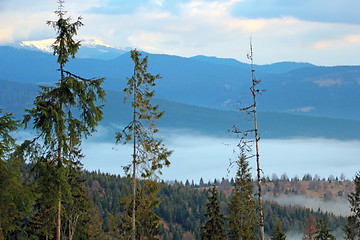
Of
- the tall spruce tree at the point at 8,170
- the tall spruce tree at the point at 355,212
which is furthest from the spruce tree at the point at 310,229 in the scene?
the tall spruce tree at the point at 8,170

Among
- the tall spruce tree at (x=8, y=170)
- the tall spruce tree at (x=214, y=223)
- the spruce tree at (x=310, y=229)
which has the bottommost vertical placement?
the spruce tree at (x=310, y=229)

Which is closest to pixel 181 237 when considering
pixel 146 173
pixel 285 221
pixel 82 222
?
pixel 285 221

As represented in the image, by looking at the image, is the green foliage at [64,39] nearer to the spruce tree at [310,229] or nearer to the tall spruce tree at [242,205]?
the tall spruce tree at [242,205]

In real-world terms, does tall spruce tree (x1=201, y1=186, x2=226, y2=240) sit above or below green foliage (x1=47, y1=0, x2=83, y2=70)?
below

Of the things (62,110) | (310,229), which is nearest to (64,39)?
(62,110)

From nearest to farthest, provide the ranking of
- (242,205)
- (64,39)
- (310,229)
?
(64,39)
(242,205)
(310,229)

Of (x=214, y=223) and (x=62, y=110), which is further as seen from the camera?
(x=214, y=223)

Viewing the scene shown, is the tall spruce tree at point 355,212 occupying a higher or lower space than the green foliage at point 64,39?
lower

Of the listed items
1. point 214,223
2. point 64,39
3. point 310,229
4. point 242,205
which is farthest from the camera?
point 310,229

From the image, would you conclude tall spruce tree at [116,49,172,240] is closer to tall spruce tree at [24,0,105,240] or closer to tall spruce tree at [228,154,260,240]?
tall spruce tree at [24,0,105,240]

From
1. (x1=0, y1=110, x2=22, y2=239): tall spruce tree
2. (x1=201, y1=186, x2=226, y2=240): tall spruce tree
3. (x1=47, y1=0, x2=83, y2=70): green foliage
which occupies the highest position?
(x1=47, y1=0, x2=83, y2=70): green foliage

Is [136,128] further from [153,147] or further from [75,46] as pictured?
[75,46]

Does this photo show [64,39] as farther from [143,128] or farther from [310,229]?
[310,229]

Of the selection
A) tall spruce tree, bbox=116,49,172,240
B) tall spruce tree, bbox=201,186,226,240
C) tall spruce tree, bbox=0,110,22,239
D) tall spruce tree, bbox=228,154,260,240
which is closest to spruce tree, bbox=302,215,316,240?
tall spruce tree, bbox=201,186,226,240
